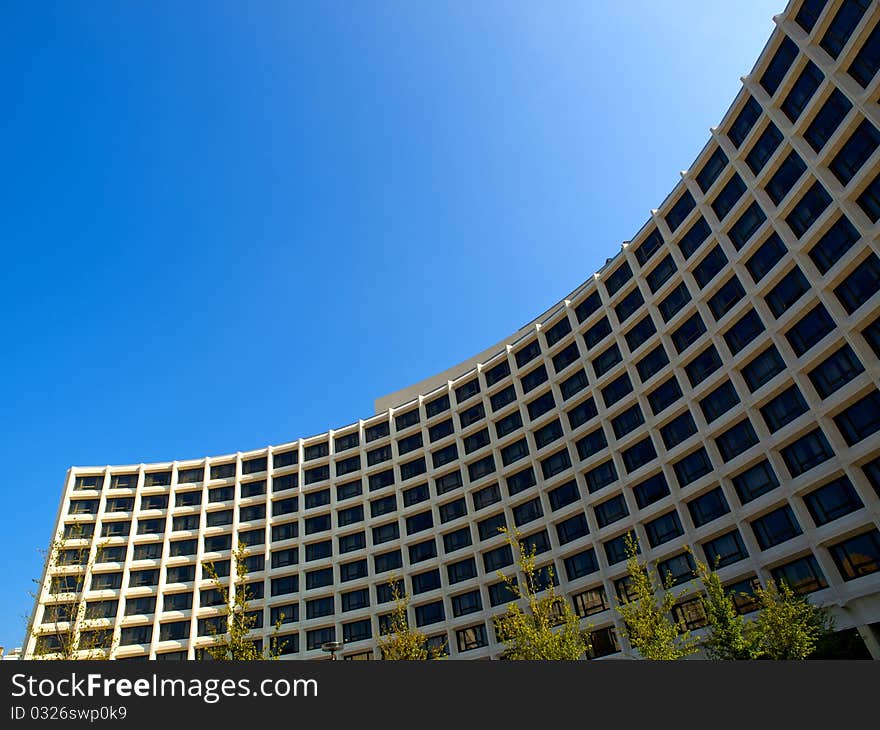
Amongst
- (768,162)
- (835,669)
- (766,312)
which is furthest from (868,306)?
(835,669)

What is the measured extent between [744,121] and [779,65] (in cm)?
373

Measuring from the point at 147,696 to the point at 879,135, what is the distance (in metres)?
38.9

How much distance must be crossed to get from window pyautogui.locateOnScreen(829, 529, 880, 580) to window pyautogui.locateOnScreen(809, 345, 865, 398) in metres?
7.76

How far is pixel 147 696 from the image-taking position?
6.55m

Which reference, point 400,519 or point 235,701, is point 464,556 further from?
point 235,701

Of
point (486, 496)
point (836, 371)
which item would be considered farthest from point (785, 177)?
point (486, 496)

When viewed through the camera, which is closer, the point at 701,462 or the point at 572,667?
the point at 572,667

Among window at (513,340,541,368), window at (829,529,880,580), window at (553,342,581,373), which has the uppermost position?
window at (513,340,541,368)

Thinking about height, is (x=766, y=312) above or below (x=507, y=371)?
below

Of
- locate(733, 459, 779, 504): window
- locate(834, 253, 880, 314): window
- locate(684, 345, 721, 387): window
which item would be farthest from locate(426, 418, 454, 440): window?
locate(834, 253, 880, 314): window

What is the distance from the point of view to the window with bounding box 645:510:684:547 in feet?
131

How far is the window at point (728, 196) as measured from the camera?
40.1 meters

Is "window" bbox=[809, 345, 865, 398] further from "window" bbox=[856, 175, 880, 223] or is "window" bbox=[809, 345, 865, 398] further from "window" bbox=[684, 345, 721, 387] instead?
"window" bbox=[856, 175, 880, 223]

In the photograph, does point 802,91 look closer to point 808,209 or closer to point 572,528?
point 808,209
